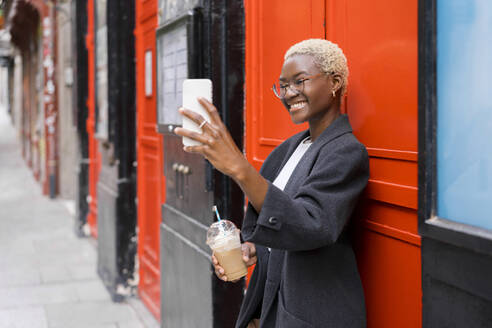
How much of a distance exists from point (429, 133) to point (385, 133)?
45cm

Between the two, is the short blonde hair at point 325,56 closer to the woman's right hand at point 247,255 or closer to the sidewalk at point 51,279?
the woman's right hand at point 247,255

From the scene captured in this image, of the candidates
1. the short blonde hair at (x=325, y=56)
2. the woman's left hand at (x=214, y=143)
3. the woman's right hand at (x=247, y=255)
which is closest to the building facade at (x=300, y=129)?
the short blonde hair at (x=325, y=56)

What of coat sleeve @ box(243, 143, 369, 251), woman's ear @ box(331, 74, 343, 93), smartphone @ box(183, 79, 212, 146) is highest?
woman's ear @ box(331, 74, 343, 93)

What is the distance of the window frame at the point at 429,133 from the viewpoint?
1.41 m

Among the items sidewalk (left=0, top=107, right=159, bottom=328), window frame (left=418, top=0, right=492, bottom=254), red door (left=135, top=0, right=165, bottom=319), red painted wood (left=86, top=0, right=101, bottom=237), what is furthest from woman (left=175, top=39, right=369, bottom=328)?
red painted wood (left=86, top=0, right=101, bottom=237)

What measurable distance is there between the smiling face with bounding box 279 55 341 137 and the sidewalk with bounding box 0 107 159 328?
3.06 meters

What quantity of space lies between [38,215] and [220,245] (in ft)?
26.7

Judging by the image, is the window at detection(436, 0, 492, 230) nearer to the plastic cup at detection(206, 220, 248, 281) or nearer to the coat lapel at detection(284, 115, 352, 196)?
the coat lapel at detection(284, 115, 352, 196)

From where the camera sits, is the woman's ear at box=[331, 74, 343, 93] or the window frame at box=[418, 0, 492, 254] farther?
the woman's ear at box=[331, 74, 343, 93]

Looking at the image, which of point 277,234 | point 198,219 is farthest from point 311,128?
point 198,219

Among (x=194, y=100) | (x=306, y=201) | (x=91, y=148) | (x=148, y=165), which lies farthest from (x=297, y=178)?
(x=91, y=148)

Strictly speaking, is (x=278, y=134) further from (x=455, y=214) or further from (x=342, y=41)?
(x=455, y=214)

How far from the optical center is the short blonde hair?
1821mm

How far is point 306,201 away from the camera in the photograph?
1.58m
